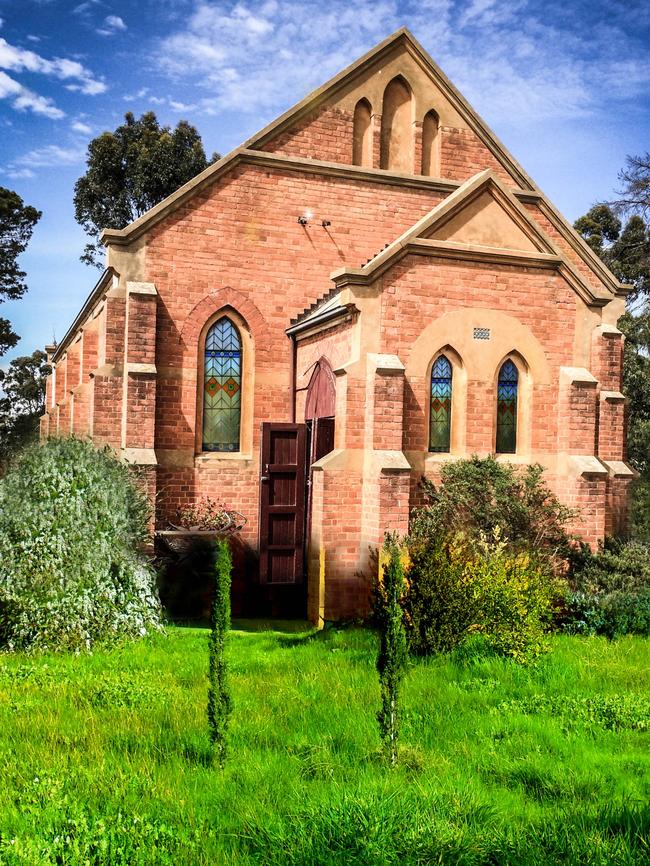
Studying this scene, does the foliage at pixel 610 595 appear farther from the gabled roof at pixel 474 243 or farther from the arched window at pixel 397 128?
the arched window at pixel 397 128

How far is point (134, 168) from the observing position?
125ft

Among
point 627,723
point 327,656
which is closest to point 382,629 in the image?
point 627,723

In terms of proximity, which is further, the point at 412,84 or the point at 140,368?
the point at 412,84

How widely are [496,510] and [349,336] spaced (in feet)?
12.7

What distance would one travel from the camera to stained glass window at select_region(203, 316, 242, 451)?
16.6 meters

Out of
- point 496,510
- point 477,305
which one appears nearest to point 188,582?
point 496,510

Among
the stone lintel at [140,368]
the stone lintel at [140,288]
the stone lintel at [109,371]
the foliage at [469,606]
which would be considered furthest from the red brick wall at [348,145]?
the foliage at [469,606]

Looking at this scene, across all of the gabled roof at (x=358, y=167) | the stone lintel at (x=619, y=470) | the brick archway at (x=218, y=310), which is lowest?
the stone lintel at (x=619, y=470)

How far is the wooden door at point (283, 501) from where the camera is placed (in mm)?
15453

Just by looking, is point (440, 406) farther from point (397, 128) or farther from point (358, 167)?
point (397, 128)

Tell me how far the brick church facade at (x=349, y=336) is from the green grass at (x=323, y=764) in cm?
443

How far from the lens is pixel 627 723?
8.20m

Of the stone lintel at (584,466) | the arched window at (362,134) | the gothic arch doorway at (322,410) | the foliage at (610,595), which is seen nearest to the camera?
the foliage at (610,595)

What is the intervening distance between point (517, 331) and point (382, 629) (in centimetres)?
898
